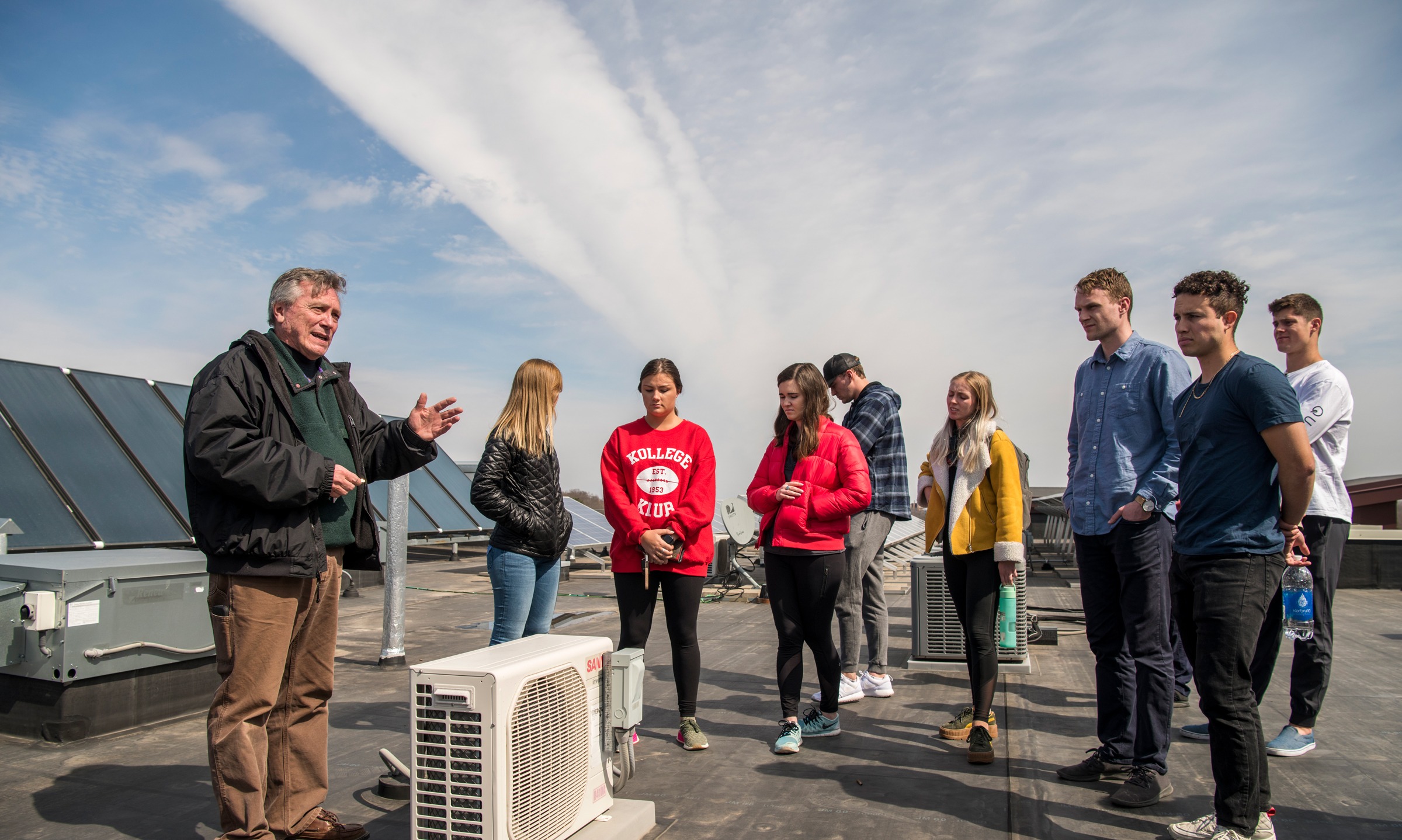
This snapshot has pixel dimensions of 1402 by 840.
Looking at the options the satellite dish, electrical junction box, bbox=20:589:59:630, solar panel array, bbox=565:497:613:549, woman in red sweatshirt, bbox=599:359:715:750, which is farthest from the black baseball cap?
solar panel array, bbox=565:497:613:549

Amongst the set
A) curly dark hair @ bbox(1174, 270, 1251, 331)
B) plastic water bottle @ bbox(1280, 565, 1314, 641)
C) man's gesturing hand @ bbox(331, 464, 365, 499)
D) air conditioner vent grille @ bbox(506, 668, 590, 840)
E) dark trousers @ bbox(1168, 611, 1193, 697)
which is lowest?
dark trousers @ bbox(1168, 611, 1193, 697)

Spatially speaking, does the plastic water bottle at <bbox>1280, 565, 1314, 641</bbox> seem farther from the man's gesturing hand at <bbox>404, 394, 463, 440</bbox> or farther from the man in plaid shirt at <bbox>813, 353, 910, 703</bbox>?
the man's gesturing hand at <bbox>404, 394, 463, 440</bbox>

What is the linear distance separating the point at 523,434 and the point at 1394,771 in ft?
13.4

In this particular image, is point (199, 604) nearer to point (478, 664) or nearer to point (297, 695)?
point (297, 695)

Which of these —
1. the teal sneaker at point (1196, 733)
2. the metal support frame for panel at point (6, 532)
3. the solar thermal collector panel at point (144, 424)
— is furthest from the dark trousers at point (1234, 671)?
the solar thermal collector panel at point (144, 424)

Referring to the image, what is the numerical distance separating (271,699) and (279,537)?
1.74 feet

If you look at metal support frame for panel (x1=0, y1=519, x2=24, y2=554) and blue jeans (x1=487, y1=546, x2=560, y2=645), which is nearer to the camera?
blue jeans (x1=487, y1=546, x2=560, y2=645)

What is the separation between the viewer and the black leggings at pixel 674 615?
407cm

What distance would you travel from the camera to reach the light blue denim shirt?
347 centimetres

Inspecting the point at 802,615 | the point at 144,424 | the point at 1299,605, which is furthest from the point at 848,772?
the point at 144,424

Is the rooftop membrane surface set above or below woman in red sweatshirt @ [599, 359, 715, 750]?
below

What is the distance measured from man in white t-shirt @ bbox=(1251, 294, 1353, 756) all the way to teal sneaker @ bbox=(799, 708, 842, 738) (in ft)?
6.17

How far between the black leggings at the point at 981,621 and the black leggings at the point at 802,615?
2.02 feet

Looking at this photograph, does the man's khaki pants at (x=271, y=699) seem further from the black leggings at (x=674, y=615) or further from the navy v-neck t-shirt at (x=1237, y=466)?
the navy v-neck t-shirt at (x=1237, y=466)
